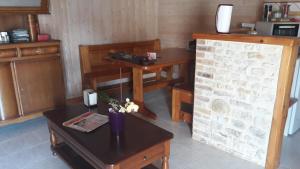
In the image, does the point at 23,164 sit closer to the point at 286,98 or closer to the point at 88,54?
the point at 88,54

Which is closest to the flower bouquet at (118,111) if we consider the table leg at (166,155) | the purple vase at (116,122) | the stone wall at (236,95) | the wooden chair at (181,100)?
the purple vase at (116,122)

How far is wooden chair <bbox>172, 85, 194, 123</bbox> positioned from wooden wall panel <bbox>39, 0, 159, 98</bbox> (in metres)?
1.71

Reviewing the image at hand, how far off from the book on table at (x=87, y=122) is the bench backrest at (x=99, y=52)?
1.48m

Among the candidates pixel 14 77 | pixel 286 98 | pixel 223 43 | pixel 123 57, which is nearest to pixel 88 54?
pixel 123 57

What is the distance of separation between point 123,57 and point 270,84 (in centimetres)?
177

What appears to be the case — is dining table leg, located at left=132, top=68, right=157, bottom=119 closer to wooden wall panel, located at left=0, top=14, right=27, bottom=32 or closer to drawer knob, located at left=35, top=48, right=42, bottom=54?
drawer knob, located at left=35, top=48, right=42, bottom=54

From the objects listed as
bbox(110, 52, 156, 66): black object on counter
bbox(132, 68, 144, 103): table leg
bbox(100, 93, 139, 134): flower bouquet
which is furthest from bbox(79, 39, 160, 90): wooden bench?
bbox(100, 93, 139, 134): flower bouquet

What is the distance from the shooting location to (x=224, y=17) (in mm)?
2213

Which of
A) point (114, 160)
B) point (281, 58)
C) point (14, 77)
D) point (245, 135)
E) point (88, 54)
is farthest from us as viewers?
point (88, 54)

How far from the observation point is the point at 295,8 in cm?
301

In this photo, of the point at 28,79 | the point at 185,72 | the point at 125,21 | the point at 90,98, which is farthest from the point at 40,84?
the point at 185,72

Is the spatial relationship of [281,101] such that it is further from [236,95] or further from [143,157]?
[143,157]

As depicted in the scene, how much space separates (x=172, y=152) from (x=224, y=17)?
1.39m

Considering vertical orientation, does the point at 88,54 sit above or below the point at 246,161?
above
